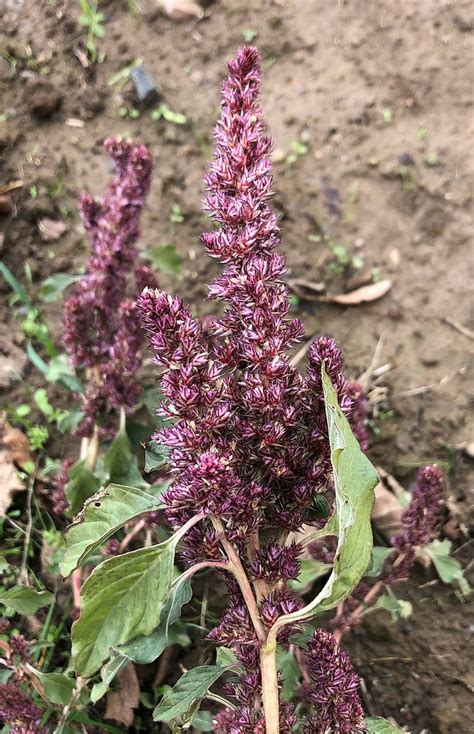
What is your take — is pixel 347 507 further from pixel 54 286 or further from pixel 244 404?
pixel 54 286

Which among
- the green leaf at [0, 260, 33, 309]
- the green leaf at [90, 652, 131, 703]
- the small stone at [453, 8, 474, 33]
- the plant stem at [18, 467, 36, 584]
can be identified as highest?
the small stone at [453, 8, 474, 33]

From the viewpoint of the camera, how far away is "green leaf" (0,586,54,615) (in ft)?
6.58

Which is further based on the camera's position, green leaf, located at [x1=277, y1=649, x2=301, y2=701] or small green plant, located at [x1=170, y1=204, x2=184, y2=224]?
small green plant, located at [x1=170, y1=204, x2=184, y2=224]

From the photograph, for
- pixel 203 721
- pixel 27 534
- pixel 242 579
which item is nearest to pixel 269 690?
pixel 242 579

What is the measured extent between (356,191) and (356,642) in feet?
6.40

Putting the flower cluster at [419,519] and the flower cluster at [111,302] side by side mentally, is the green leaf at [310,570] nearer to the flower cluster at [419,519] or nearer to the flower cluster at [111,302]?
the flower cluster at [419,519]

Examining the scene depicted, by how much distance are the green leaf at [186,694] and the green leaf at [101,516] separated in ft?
1.39

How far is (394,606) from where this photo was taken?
2.22 m

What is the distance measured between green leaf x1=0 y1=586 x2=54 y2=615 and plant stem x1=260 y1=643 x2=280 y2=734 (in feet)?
2.77

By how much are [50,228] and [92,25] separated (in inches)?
44.6

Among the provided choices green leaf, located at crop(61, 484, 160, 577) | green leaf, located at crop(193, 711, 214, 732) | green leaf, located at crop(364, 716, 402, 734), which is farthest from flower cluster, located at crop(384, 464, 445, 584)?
green leaf, located at crop(61, 484, 160, 577)

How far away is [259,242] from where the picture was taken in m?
1.55

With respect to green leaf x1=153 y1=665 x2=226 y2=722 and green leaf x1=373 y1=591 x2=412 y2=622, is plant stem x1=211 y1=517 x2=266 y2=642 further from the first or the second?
green leaf x1=373 y1=591 x2=412 y2=622

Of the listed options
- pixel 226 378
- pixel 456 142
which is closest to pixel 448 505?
pixel 226 378
